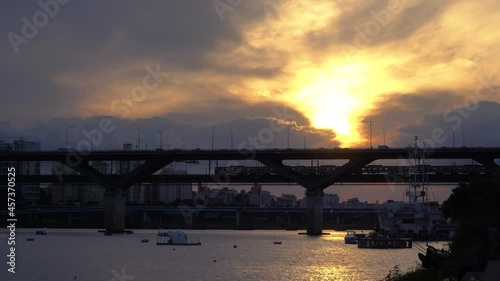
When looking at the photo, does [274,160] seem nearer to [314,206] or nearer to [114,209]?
[314,206]

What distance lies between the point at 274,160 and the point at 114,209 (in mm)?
36466

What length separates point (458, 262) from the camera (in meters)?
43.8

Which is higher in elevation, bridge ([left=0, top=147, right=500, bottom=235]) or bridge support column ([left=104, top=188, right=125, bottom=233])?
bridge ([left=0, top=147, right=500, bottom=235])

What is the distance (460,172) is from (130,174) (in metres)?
70.0

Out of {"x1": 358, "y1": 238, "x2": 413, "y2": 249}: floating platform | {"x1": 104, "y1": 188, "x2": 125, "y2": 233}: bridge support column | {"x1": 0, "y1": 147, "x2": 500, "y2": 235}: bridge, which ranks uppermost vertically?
{"x1": 0, "y1": 147, "x2": 500, "y2": 235}: bridge

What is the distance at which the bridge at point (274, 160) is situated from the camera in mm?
158375

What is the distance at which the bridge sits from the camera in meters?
158

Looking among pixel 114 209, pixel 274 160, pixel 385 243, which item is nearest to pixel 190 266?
pixel 385 243

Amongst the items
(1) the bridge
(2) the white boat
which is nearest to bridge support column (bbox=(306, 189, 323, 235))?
(1) the bridge

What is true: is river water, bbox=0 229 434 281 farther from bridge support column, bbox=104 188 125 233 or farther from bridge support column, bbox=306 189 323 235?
bridge support column, bbox=104 188 125 233

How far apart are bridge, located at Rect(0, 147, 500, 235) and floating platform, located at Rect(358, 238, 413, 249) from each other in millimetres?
34889

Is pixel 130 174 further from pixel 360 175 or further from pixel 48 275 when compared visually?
pixel 48 275

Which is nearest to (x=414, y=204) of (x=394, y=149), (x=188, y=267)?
(x=394, y=149)

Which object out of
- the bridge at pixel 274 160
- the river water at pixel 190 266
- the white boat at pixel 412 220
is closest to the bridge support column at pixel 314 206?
the bridge at pixel 274 160
